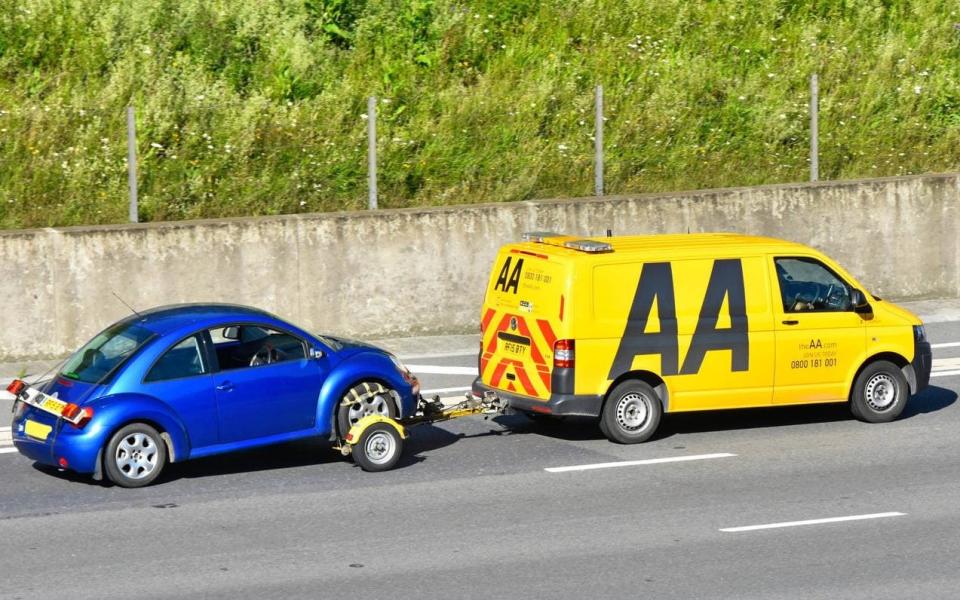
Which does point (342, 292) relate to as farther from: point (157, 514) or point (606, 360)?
point (157, 514)

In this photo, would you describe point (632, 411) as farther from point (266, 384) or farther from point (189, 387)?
point (189, 387)

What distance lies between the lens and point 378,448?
42.5 ft

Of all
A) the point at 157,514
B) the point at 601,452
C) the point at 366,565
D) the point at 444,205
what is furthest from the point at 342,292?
the point at 366,565

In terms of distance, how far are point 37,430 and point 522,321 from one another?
4201 millimetres

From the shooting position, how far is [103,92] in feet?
67.8

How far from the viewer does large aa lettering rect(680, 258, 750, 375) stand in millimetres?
13891

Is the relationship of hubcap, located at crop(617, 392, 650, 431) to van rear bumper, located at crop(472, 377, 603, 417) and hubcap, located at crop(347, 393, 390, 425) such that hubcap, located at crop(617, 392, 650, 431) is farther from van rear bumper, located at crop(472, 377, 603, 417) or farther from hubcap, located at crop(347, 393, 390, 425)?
hubcap, located at crop(347, 393, 390, 425)

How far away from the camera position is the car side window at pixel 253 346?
1282cm

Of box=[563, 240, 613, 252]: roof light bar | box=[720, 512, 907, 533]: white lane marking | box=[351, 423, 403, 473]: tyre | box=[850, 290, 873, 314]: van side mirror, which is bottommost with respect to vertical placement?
box=[720, 512, 907, 533]: white lane marking

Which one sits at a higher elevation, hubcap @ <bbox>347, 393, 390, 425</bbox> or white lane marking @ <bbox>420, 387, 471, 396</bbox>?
hubcap @ <bbox>347, 393, 390, 425</bbox>

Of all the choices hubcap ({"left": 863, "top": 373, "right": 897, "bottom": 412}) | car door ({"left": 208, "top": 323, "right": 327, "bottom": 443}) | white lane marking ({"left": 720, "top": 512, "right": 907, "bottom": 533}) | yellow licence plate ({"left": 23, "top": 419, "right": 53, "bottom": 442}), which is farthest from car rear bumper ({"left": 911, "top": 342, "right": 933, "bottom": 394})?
yellow licence plate ({"left": 23, "top": 419, "right": 53, "bottom": 442})

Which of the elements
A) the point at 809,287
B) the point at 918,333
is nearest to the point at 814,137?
the point at 918,333

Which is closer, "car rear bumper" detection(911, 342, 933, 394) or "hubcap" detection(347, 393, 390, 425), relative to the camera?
"hubcap" detection(347, 393, 390, 425)

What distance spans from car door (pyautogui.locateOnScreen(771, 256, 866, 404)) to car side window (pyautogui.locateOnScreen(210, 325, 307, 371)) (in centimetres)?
431
